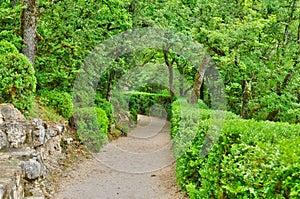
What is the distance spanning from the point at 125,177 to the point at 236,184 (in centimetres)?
461

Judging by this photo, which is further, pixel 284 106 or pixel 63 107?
pixel 63 107

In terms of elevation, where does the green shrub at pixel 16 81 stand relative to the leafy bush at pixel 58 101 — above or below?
above

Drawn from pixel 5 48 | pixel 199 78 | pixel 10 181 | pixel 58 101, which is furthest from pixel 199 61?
pixel 10 181

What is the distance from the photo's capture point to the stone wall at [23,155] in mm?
4348

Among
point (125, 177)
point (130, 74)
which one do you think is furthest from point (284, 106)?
point (130, 74)

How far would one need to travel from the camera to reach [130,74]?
15.0m

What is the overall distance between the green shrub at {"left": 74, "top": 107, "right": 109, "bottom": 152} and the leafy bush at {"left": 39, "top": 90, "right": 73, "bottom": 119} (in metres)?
0.61

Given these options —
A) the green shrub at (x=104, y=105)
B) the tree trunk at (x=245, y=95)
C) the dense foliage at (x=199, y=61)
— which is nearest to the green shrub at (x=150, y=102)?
the green shrub at (x=104, y=105)

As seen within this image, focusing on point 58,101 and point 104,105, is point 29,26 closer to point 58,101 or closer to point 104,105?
point 58,101

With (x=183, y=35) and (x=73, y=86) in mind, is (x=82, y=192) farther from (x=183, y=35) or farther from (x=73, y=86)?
(x=183, y=35)

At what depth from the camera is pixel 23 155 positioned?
17.5 ft

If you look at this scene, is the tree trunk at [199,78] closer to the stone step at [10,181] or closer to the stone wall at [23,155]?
the stone wall at [23,155]

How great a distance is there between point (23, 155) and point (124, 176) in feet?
9.27

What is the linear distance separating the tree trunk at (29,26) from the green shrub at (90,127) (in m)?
2.74
